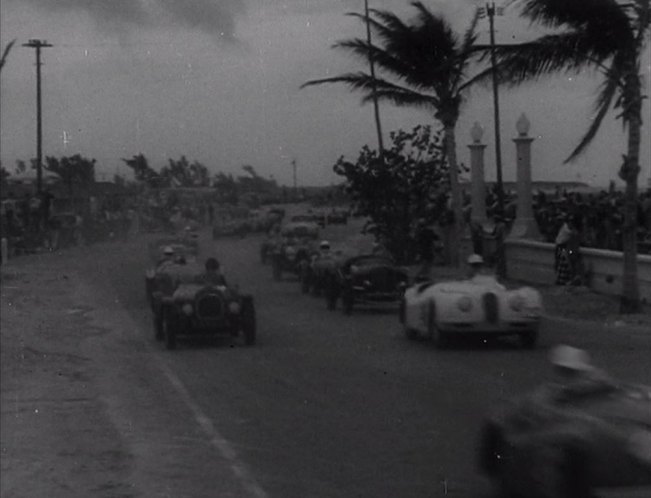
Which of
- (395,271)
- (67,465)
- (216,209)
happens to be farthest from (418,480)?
(216,209)

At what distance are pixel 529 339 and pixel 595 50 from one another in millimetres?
5702

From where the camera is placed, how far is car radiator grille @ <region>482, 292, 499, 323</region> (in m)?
19.1

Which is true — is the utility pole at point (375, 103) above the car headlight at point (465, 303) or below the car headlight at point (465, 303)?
above

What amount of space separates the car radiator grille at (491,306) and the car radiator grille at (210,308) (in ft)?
14.6

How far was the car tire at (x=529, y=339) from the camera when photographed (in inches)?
758

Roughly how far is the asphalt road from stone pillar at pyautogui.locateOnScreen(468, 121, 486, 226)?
11837mm

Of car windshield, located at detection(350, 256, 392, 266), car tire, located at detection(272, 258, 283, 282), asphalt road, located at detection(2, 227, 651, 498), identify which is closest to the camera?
asphalt road, located at detection(2, 227, 651, 498)

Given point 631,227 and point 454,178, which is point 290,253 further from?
point 631,227

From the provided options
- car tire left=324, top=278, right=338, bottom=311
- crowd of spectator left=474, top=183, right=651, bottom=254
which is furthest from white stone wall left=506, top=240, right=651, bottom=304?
car tire left=324, top=278, right=338, bottom=311

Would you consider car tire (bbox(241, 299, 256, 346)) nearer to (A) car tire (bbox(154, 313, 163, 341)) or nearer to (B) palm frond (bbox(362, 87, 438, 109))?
(A) car tire (bbox(154, 313, 163, 341))

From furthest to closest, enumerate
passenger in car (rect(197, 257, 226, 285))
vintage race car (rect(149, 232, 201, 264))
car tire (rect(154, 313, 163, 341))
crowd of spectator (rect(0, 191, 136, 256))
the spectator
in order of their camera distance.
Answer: crowd of spectator (rect(0, 191, 136, 256))
vintage race car (rect(149, 232, 201, 264))
the spectator
passenger in car (rect(197, 257, 226, 285))
car tire (rect(154, 313, 163, 341))

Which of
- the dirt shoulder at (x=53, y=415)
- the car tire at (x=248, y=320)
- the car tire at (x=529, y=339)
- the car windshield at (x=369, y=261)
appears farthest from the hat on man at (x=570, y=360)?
the car windshield at (x=369, y=261)

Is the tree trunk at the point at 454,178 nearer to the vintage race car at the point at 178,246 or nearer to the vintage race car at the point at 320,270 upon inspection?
the vintage race car at the point at 320,270

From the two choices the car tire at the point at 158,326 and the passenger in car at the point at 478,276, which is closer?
the passenger in car at the point at 478,276
